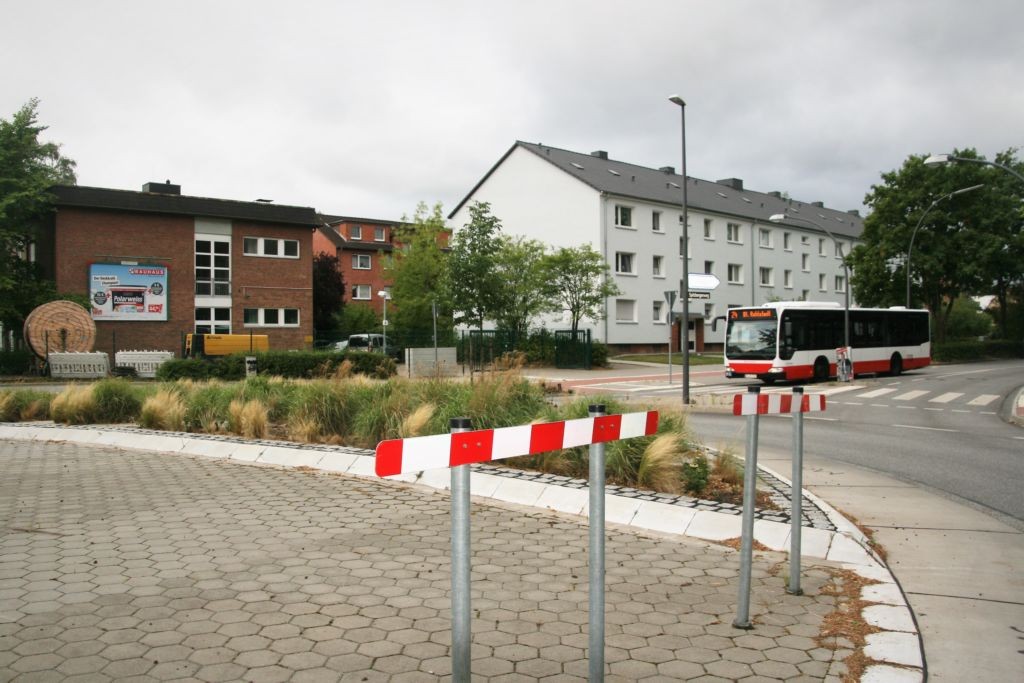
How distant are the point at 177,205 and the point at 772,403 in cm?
4085

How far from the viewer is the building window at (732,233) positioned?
2162 inches

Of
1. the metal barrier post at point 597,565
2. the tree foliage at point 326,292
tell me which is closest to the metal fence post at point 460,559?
the metal barrier post at point 597,565

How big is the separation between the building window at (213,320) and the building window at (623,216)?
2224 centimetres

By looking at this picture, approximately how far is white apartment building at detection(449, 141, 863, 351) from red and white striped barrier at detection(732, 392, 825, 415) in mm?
39744

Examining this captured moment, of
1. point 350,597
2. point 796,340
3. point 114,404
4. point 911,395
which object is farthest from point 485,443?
point 796,340


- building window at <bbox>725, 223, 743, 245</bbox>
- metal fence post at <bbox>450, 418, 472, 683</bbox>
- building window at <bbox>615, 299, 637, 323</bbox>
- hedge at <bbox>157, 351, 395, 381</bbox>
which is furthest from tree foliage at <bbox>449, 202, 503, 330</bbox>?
metal fence post at <bbox>450, 418, 472, 683</bbox>

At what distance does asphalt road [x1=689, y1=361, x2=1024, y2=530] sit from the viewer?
29.0 feet

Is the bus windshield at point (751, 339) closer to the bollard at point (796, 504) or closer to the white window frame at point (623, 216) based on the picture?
the white window frame at point (623, 216)

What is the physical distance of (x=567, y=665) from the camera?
12.1ft

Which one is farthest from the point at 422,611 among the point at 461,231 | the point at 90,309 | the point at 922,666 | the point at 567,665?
the point at 90,309

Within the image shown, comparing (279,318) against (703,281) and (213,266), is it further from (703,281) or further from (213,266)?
(703,281)

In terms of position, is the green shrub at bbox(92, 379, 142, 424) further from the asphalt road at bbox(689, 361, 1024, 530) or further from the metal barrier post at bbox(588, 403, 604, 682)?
the metal barrier post at bbox(588, 403, 604, 682)

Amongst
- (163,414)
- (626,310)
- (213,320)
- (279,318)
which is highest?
(626,310)

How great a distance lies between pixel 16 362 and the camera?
97.0 feet
